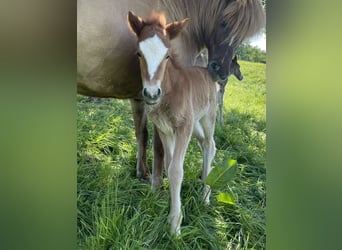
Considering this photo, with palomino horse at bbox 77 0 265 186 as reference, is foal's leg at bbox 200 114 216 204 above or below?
below

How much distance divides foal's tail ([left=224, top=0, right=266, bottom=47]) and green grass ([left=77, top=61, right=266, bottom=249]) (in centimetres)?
11

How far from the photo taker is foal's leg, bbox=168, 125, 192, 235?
150 cm

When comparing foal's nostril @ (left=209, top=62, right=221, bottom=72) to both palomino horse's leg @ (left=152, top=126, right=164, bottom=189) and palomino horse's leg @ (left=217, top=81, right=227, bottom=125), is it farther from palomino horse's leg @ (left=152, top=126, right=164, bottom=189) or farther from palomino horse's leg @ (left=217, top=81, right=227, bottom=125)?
palomino horse's leg @ (left=152, top=126, right=164, bottom=189)

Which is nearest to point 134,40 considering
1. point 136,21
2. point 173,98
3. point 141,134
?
point 136,21

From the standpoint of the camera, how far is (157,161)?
1640 millimetres

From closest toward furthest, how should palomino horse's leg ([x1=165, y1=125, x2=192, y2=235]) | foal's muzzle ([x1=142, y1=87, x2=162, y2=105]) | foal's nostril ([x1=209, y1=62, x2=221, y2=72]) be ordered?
foal's muzzle ([x1=142, y1=87, x2=162, y2=105]) → palomino horse's leg ([x1=165, y1=125, x2=192, y2=235]) → foal's nostril ([x1=209, y1=62, x2=221, y2=72])

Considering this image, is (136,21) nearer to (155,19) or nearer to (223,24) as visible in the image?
(155,19)

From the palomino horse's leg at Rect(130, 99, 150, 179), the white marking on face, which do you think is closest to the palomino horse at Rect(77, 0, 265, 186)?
the palomino horse's leg at Rect(130, 99, 150, 179)

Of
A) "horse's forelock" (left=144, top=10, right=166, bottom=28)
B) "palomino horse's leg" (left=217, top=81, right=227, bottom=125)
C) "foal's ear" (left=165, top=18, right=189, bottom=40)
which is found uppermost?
"horse's forelock" (left=144, top=10, right=166, bottom=28)

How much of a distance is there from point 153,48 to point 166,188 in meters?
0.48

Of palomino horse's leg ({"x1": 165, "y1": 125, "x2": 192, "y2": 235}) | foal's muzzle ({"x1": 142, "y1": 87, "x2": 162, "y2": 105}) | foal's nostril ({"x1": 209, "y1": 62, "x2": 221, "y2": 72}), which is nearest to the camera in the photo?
foal's muzzle ({"x1": 142, "y1": 87, "x2": 162, "y2": 105})

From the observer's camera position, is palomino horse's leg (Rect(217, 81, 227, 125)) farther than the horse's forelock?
Yes
